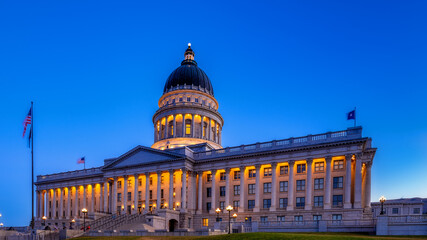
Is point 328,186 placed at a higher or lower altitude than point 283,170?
lower

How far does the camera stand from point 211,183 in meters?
67.2

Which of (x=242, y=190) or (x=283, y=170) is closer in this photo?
(x=283, y=170)

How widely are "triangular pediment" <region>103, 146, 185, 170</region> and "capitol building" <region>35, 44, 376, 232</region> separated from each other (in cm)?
21

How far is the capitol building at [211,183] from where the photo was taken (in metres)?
53.9

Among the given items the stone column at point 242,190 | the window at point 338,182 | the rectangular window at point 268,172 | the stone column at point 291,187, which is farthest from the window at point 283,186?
the window at point 338,182

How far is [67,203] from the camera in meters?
84.5

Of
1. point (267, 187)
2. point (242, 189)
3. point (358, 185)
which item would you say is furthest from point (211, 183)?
point (358, 185)

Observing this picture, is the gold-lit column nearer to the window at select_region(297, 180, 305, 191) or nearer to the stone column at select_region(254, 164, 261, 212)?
the stone column at select_region(254, 164, 261, 212)

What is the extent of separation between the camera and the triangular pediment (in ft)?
219

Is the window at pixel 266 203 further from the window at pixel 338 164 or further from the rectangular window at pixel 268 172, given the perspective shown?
the window at pixel 338 164

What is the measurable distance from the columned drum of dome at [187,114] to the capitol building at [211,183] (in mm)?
267

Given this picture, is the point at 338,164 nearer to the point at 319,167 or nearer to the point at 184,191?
the point at 319,167

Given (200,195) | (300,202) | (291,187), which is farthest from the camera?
(200,195)

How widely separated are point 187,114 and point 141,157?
19836 mm
